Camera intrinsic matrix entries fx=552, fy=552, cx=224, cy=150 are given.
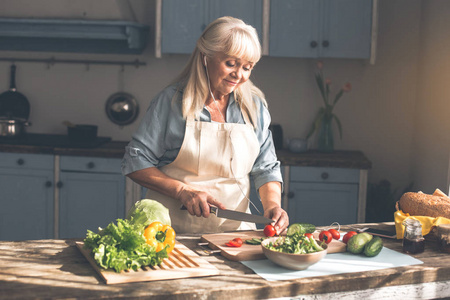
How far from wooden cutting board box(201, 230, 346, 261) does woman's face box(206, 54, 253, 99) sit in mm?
639

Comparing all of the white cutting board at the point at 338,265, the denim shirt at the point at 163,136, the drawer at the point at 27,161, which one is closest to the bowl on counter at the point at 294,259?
the white cutting board at the point at 338,265

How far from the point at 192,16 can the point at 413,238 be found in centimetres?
276

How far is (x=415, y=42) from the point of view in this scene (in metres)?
4.43

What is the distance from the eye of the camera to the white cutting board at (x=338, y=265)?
173 centimetres

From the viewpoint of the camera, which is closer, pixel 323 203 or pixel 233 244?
pixel 233 244

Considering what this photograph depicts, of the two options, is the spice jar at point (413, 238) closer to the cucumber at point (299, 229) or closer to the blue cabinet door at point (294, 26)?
the cucumber at point (299, 229)

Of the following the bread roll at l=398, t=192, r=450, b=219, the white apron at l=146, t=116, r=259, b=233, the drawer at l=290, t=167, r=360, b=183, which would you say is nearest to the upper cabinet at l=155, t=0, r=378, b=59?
the drawer at l=290, t=167, r=360, b=183

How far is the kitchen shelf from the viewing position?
4297 millimetres

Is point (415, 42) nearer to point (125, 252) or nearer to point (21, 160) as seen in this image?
point (21, 160)

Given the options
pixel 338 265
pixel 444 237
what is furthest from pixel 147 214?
pixel 444 237

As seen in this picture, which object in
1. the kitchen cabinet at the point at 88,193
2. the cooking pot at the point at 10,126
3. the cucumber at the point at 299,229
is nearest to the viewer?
the cucumber at the point at 299,229

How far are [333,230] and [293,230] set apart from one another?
0.58 ft

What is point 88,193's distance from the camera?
4.16 metres

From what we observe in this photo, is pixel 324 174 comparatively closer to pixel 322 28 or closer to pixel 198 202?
pixel 322 28
